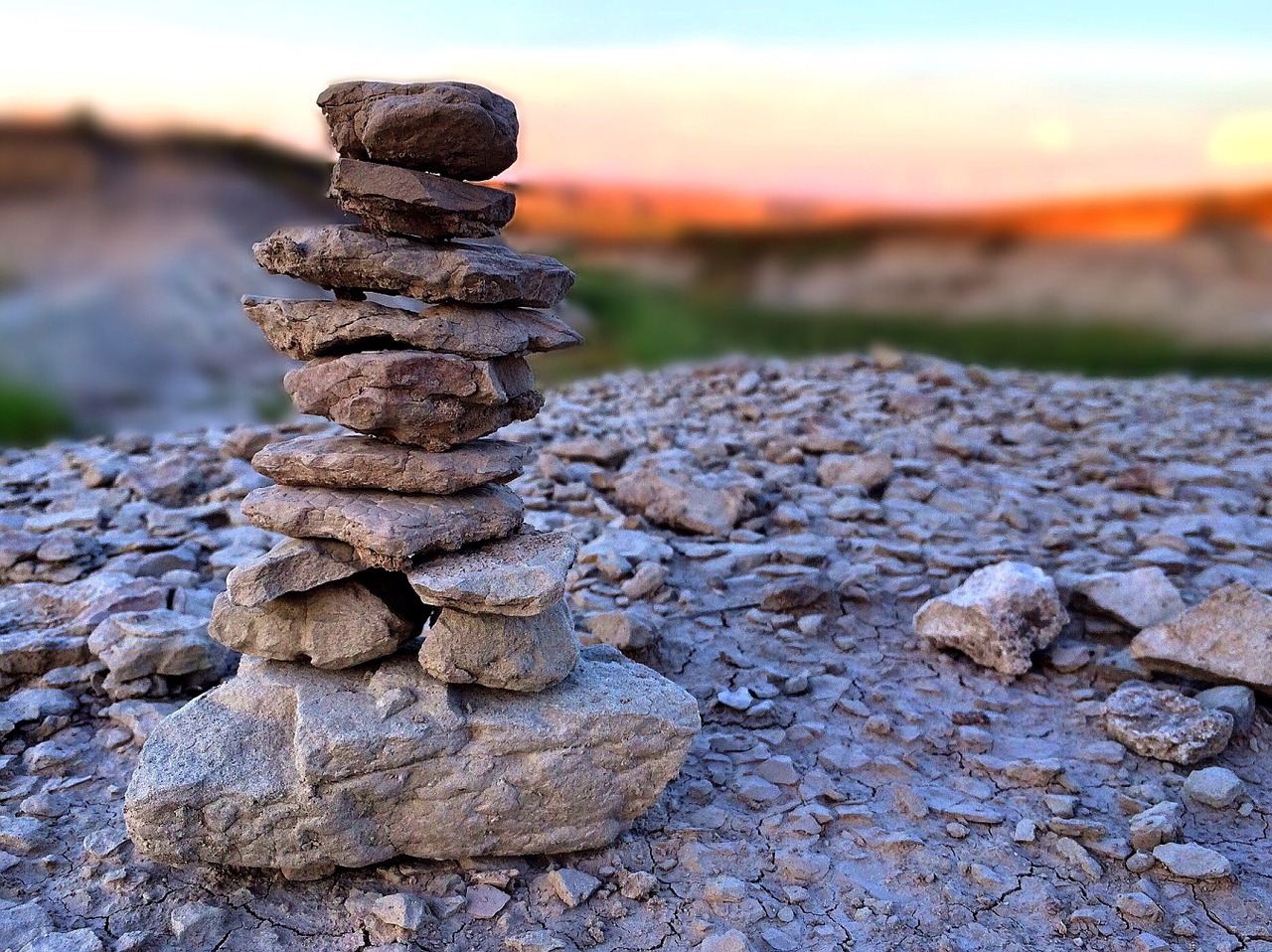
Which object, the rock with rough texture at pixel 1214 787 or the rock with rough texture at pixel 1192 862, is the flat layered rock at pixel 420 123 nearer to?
the rock with rough texture at pixel 1192 862

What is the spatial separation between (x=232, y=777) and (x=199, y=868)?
412 mm

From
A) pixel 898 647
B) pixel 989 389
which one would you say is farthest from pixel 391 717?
pixel 989 389

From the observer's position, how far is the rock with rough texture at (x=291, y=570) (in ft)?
12.4

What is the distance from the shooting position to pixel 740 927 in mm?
3621

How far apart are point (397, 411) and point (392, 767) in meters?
1.31

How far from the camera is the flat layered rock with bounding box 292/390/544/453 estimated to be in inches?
150

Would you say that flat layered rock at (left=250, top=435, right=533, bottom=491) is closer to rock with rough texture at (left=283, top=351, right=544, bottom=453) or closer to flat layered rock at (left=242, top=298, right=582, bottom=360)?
rock with rough texture at (left=283, top=351, right=544, bottom=453)

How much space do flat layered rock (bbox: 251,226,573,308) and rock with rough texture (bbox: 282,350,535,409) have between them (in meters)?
0.24

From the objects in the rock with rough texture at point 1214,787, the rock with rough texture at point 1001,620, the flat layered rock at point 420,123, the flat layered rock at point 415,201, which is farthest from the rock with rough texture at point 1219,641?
the flat layered rock at point 420,123

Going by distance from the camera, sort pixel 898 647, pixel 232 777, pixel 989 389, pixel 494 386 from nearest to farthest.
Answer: pixel 232 777 → pixel 494 386 → pixel 898 647 → pixel 989 389

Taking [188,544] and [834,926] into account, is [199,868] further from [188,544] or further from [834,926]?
[188,544]

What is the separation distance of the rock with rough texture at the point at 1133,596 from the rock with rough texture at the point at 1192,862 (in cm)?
167

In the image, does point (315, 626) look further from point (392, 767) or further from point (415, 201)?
point (415, 201)

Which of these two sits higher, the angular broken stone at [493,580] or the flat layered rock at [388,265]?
the flat layered rock at [388,265]
